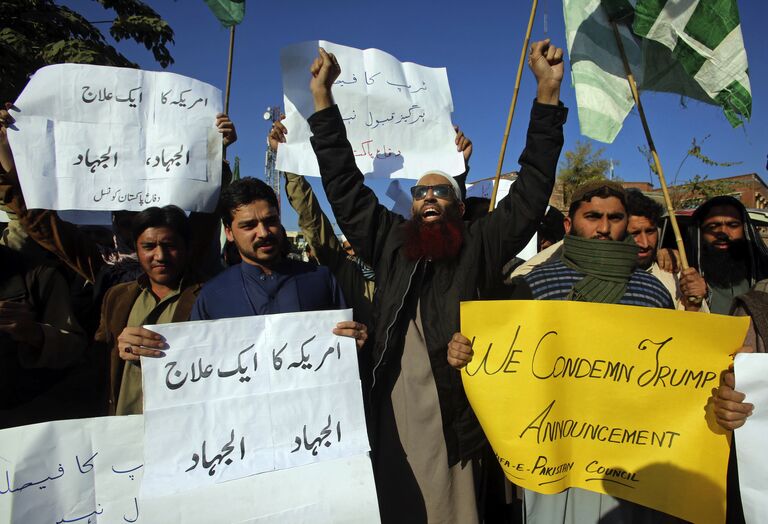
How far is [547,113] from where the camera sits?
213cm

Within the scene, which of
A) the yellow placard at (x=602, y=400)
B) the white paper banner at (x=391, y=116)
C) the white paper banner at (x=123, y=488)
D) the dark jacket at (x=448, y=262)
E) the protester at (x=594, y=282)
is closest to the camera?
the white paper banner at (x=123, y=488)

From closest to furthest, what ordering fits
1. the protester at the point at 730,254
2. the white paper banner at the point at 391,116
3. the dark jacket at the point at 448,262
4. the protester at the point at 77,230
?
the dark jacket at the point at 448,262, the protester at the point at 77,230, the white paper banner at the point at 391,116, the protester at the point at 730,254

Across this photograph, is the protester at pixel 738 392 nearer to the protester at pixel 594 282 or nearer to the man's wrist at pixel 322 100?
the protester at pixel 594 282

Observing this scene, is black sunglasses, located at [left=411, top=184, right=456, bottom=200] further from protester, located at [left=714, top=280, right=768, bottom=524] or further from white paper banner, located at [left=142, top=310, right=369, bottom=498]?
protester, located at [left=714, top=280, right=768, bottom=524]

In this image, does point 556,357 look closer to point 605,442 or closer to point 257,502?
point 605,442

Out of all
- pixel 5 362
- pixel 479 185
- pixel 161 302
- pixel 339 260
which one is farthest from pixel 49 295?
pixel 479 185

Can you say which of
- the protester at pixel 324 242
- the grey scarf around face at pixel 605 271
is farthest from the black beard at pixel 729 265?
the protester at pixel 324 242

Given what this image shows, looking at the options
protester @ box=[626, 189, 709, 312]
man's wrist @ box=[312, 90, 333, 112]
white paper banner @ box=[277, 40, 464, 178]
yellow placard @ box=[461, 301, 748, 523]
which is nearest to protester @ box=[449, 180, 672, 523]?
yellow placard @ box=[461, 301, 748, 523]

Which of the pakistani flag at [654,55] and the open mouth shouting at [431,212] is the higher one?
the pakistani flag at [654,55]

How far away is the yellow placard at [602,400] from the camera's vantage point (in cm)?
181

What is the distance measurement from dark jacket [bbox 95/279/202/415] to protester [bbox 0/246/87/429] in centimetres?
16

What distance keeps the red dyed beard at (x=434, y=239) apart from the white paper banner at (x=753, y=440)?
1.19 m

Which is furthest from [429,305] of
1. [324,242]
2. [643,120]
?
[643,120]

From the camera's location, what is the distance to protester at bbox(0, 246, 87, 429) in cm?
204
